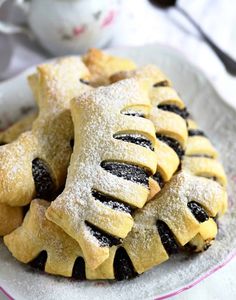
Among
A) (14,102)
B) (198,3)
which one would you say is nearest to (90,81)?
(14,102)

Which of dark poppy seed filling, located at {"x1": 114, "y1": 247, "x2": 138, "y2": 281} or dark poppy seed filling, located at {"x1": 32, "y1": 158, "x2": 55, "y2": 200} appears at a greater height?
dark poppy seed filling, located at {"x1": 114, "y1": 247, "x2": 138, "y2": 281}

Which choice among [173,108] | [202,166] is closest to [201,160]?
[202,166]

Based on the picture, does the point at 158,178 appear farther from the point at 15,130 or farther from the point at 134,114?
the point at 15,130

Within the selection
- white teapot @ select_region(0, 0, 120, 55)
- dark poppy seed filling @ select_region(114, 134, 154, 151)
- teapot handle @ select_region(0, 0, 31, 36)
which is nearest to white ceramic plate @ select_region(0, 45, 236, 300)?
dark poppy seed filling @ select_region(114, 134, 154, 151)

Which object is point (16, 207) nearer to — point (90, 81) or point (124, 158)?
point (124, 158)

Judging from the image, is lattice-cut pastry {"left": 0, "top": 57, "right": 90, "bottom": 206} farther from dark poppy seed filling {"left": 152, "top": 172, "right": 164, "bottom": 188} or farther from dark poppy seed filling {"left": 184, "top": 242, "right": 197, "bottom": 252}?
dark poppy seed filling {"left": 184, "top": 242, "right": 197, "bottom": 252}

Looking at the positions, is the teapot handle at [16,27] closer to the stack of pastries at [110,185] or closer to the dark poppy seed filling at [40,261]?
the stack of pastries at [110,185]

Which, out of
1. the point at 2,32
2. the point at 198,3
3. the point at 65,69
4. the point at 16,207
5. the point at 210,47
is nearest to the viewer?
the point at 16,207
